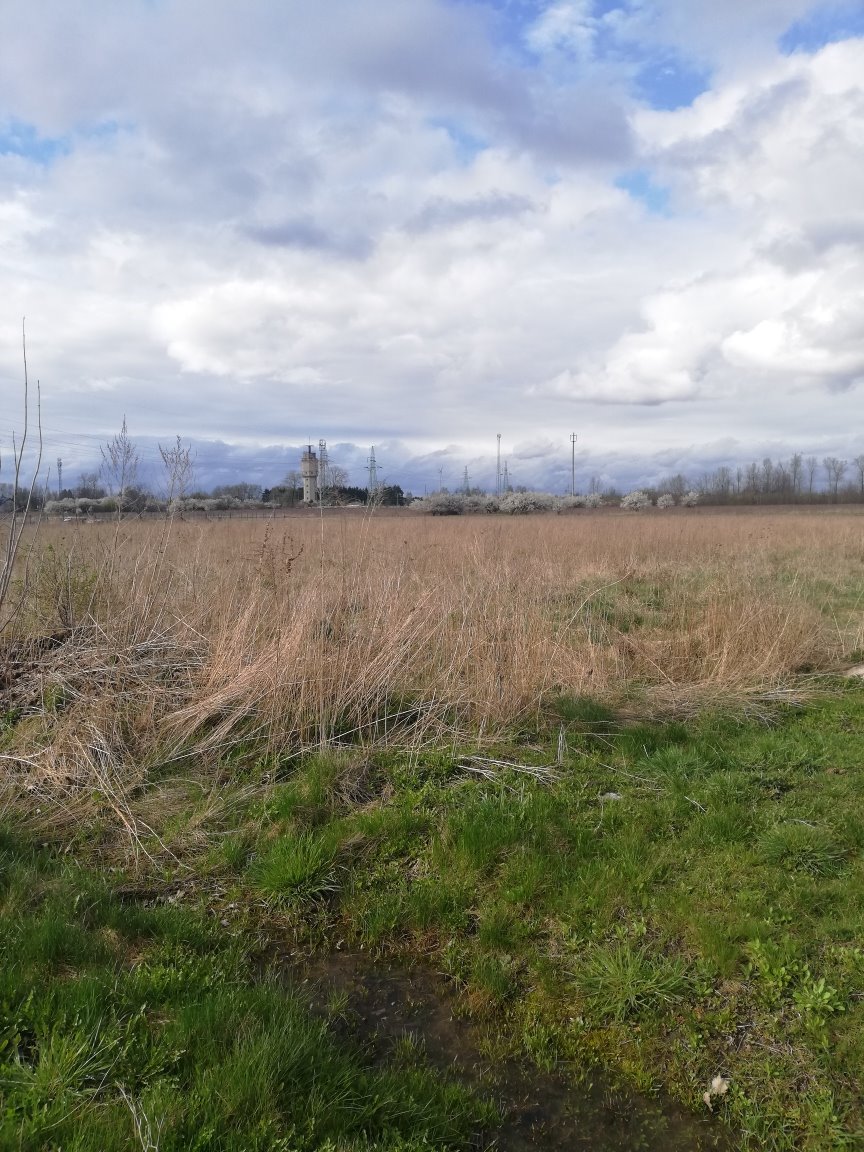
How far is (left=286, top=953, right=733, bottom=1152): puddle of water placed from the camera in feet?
8.02

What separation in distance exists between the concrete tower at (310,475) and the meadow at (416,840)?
32.2 inches

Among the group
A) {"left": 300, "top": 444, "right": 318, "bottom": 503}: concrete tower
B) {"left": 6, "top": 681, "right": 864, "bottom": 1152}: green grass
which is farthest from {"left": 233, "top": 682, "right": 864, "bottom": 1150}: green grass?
{"left": 300, "top": 444, "right": 318, "bottom": 503}: concrete tower

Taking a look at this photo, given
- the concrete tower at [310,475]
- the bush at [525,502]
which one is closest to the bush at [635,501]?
the bush at [525,502]

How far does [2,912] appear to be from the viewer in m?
3.17

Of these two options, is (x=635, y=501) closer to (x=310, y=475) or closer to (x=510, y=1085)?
(x=310, y=475)

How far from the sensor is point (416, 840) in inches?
156

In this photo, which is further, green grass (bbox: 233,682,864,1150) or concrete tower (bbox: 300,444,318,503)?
concrete tower (bbox: 300,444,318,503)

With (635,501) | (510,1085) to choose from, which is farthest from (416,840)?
(635,501)

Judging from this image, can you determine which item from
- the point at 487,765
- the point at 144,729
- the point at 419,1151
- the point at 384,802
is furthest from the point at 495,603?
the point at 419,1151

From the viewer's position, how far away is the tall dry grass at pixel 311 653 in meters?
5.02

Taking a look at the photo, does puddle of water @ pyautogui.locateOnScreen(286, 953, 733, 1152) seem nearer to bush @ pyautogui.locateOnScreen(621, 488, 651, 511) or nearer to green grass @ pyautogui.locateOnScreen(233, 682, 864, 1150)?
green grass @ pyautogui.locateOnScreen(233, 682, 864, 1150)

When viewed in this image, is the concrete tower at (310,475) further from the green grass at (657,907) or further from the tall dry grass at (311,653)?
the green grass at (657,907)

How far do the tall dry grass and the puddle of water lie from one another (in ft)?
6.39

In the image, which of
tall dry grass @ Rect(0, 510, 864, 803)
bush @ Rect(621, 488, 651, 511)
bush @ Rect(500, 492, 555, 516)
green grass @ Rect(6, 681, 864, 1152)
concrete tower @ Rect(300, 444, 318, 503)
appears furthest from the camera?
bush @ Rect(621, 488, 651, 511)
